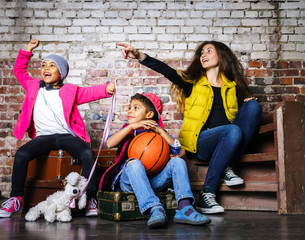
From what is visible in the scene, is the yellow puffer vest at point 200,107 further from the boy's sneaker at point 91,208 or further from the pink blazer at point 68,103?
the boy's sneaker at point 91,208

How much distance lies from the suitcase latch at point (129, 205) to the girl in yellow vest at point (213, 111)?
23.7 inches

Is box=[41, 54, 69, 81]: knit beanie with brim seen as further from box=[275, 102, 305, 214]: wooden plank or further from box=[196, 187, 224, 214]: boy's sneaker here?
box=[275, 102, 305, 214]: wooden plank

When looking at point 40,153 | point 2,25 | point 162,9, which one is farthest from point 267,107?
point 2,25

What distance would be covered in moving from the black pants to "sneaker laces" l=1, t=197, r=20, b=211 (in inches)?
1.9

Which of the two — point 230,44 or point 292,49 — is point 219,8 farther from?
point 292,49

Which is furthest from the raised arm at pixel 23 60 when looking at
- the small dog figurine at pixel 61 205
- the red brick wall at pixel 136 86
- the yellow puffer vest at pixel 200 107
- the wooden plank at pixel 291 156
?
the wooden plank at pixel 291 156

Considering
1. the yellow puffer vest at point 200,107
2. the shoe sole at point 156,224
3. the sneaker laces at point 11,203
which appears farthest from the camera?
the yellow puffer vest at point 200,107

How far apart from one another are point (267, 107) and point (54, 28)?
8.30ft

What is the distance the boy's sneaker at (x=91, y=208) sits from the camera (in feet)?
8.76

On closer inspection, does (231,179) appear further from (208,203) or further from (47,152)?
(47,152)

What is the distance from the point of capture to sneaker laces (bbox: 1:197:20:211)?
8.51ft

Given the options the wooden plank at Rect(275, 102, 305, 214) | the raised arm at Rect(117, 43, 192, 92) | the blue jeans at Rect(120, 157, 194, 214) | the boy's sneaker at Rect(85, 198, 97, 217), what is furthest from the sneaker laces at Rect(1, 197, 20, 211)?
the wooden plank at Rect(275, 102, 305, 214)

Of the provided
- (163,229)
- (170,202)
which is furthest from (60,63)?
(163,229)

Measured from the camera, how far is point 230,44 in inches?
157
